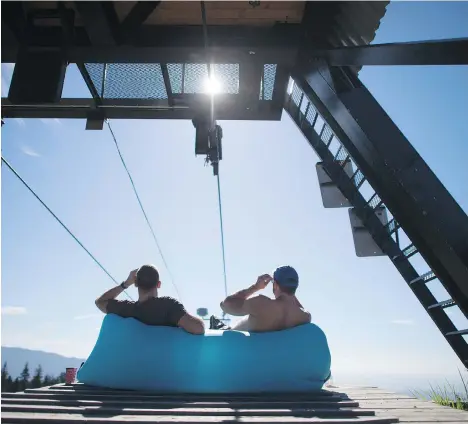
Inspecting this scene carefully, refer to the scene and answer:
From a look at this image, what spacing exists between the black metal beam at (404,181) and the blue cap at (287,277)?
118 cm

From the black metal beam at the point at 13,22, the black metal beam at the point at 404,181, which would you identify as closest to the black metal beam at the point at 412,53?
the black metal beam at the point at 404,181

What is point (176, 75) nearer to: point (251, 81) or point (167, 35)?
point (167, 35)

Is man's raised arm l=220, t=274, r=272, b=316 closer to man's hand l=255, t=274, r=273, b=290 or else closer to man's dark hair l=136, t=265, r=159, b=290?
man's hand l=255, t=274, r=273, b=290

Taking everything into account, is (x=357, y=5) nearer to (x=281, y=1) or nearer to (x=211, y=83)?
(x=281, y=1)

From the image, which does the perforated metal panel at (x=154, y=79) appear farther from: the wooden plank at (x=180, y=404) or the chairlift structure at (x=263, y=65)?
the wooden plank at (x=180, y=404)

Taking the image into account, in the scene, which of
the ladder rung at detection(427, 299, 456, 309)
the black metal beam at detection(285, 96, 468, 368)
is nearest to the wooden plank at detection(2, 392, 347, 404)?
the ladder rung at detection(427, 299, 456, 309)

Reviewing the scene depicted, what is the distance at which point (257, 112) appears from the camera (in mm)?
4875

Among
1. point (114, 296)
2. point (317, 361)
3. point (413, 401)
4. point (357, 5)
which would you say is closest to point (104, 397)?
point (114, 296)

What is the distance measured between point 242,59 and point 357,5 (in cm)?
124

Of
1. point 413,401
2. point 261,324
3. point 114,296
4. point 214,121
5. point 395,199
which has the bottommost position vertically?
point 413,401

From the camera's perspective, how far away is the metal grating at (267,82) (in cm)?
426

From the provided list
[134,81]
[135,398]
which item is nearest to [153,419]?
[135,398]

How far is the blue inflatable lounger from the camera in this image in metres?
2.82

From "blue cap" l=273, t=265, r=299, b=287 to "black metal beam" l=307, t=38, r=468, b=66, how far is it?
2085mm
